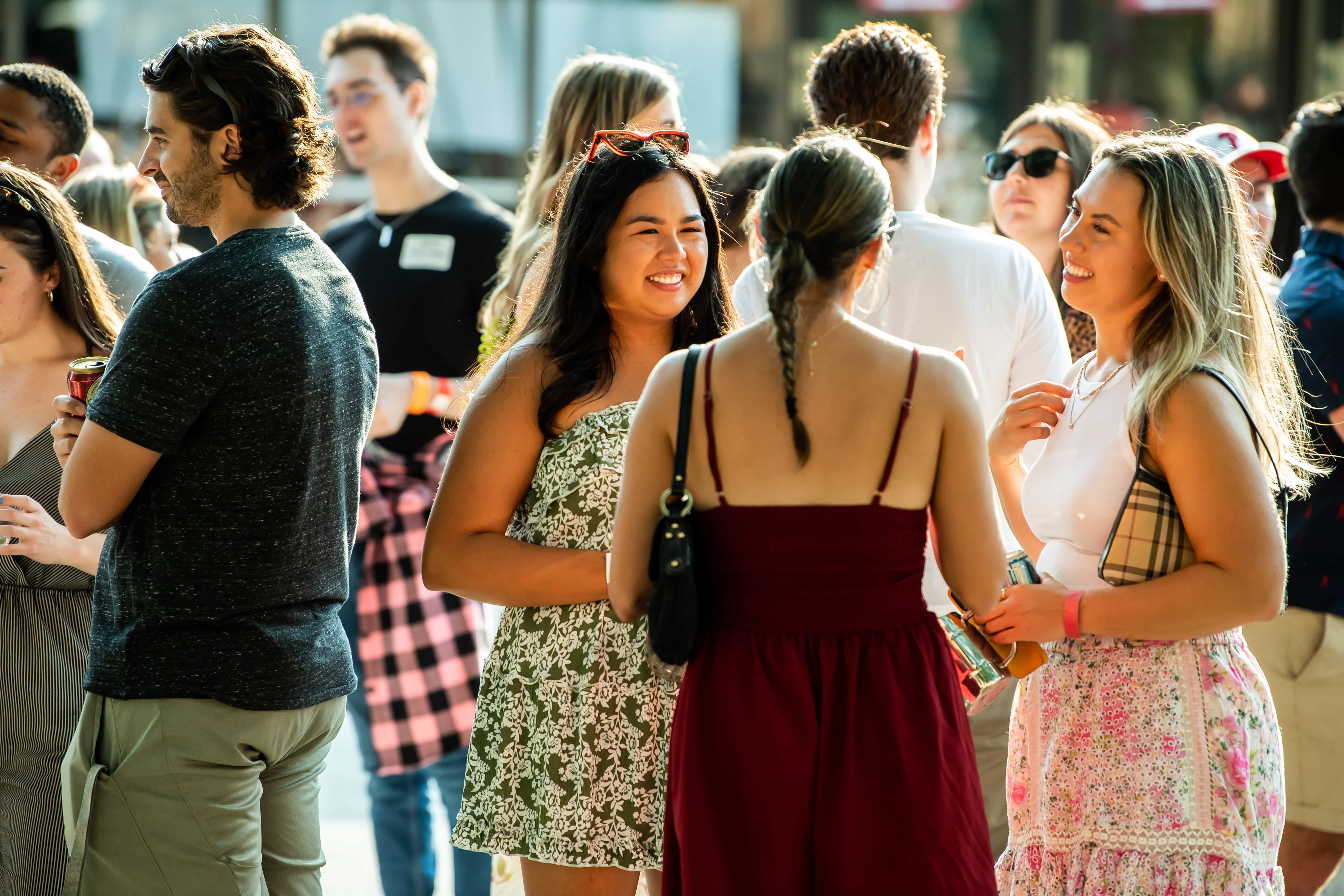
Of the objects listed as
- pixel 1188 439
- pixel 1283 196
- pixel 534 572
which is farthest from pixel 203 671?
pixel 1283 196

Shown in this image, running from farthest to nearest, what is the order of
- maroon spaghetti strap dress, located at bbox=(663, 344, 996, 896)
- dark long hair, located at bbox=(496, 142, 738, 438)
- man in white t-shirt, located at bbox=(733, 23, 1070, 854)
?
man in white t-shirt, located at bbox=(733, 23, 1070, 854), dark long hair, located at bbox=(496, 142, 738, 438), maroon spaghetti strap dress, located at bbox=(663, 344, 996, 896)

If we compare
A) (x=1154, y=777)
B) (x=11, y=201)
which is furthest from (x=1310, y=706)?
(x=11, y=201)

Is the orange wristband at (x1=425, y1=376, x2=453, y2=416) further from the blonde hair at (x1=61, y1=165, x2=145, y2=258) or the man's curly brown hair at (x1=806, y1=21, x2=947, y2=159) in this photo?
the man's curly brown hair at (x1=806, y1=21, x2=947, y2=159)

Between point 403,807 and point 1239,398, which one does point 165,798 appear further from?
point 1239,398

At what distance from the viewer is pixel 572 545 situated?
6.94 feet

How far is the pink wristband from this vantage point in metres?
2.04

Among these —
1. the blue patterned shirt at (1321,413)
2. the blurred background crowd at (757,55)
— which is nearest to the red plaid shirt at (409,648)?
the blue patterned shirt at (1321,413)

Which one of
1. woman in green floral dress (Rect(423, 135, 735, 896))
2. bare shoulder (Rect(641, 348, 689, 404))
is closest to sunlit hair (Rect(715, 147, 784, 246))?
woman in green floral dress (Rect(423, 135, 735, 896))

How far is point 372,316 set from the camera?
3709 mm

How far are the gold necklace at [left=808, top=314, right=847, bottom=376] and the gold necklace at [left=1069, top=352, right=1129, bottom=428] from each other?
633 mm

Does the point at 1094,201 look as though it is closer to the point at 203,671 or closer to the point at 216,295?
the point at 216,295

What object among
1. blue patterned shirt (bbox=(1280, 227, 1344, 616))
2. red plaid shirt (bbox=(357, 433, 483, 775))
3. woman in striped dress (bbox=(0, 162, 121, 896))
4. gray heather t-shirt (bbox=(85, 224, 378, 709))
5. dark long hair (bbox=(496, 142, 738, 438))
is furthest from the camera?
red plaid shirt (bbox=(357, 433, 483, 775))

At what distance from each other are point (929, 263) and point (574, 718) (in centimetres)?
121

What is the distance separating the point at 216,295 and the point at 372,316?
5.79 feet
